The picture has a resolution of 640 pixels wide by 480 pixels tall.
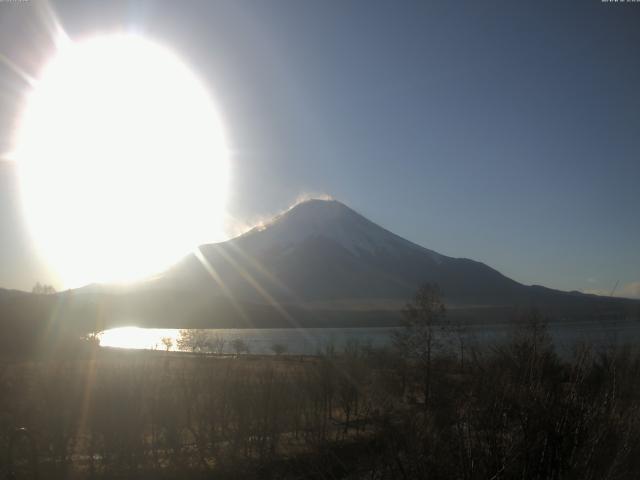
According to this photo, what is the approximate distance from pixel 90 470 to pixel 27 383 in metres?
5.34

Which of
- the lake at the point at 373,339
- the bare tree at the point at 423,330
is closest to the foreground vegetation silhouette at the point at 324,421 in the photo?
the lake at the point at 373,339

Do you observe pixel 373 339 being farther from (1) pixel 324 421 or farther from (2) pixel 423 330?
(1) pixel 324 421

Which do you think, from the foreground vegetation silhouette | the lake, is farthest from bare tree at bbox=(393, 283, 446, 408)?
the foreground vegetation silhouette

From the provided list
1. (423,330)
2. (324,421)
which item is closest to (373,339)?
(423,330)

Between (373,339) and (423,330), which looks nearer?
(423,330)

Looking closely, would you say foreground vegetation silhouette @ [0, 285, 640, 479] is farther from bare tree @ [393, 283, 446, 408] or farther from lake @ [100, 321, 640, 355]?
bare tree @ [393, 283, 446, 408]

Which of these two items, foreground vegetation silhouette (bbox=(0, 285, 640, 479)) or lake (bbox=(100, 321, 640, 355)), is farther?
lake (bbox=(100, 321, 640, 355))

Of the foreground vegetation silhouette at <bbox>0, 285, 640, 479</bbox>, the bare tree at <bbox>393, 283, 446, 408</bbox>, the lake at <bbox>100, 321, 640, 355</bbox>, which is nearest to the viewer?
the foreground vegetation silhouette at <bbox>0, 285, 640, 479</bbox>

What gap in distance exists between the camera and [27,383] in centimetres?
1769

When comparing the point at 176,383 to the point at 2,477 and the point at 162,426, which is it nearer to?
the point at 162,426

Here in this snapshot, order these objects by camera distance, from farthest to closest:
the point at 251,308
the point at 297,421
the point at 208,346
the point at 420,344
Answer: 1. the point at 251,308
2. the point at 208,346
3. the point at 420,344
4. the point at 297,421

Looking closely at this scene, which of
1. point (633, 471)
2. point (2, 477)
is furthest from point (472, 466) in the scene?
point (2, 477)

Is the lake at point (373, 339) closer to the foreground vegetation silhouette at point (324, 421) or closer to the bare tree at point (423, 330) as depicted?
the bare tree at point (423, 330)

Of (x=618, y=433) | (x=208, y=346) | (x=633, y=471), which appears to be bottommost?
(x=208, y=346)
